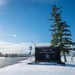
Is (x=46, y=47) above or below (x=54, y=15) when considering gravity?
below

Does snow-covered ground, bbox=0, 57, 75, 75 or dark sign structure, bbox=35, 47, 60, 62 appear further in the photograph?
dark sign structure, bbox=35, 47, 60, 62

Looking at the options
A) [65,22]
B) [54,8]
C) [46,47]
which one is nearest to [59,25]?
[65,22]

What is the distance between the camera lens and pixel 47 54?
3581 centimetres

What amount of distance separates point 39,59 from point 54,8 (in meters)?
13.1

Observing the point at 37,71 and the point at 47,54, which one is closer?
the point at 37,71

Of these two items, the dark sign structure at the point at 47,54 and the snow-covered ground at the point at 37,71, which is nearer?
the snow-covered ground at the point at 37,71

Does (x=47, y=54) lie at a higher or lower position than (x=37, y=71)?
higher

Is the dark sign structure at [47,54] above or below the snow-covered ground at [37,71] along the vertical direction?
above

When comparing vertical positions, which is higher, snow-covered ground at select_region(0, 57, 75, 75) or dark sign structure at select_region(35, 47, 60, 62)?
dark sign structure at select_region(35, 47, 60, 62)

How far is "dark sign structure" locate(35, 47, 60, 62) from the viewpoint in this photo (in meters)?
35.3

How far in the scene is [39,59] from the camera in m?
36.2

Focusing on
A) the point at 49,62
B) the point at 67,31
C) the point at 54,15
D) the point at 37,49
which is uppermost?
the point at 54,15

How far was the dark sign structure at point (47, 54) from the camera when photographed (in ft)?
116

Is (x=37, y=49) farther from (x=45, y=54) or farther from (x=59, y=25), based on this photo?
(x=59, y=25)
